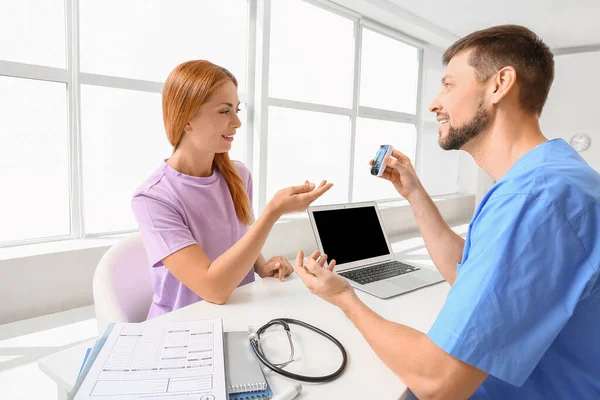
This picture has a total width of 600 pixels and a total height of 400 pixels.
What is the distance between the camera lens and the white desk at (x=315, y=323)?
73 cm

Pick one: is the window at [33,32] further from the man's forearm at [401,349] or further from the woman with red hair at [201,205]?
the man's forearm at [401,349]

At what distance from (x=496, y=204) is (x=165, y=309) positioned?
1.03 meters

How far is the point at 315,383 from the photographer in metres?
0.73

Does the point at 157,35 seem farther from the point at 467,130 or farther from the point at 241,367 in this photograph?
the point at 241,367

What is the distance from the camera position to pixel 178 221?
3.99 feet

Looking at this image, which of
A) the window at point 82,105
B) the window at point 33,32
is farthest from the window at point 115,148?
the window at point 33,32

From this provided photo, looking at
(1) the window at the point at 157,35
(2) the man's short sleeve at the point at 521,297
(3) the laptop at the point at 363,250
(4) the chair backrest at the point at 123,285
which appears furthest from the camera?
(1) the window at the point at 157,35

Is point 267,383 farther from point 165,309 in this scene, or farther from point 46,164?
point 46,164

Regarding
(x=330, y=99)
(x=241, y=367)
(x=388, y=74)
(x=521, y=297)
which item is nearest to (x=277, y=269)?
(x=241, y=367)

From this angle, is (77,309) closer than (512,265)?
No

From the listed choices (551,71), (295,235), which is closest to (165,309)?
(551,71)

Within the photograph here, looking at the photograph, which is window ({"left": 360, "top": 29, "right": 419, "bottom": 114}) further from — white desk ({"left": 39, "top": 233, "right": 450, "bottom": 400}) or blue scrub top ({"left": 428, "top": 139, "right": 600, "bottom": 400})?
blue scrub top ({"left": 428, "top": 139, "right": 600, "bottom": 400})

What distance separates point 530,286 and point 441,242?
0.64m

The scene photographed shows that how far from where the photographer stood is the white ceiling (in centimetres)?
367
